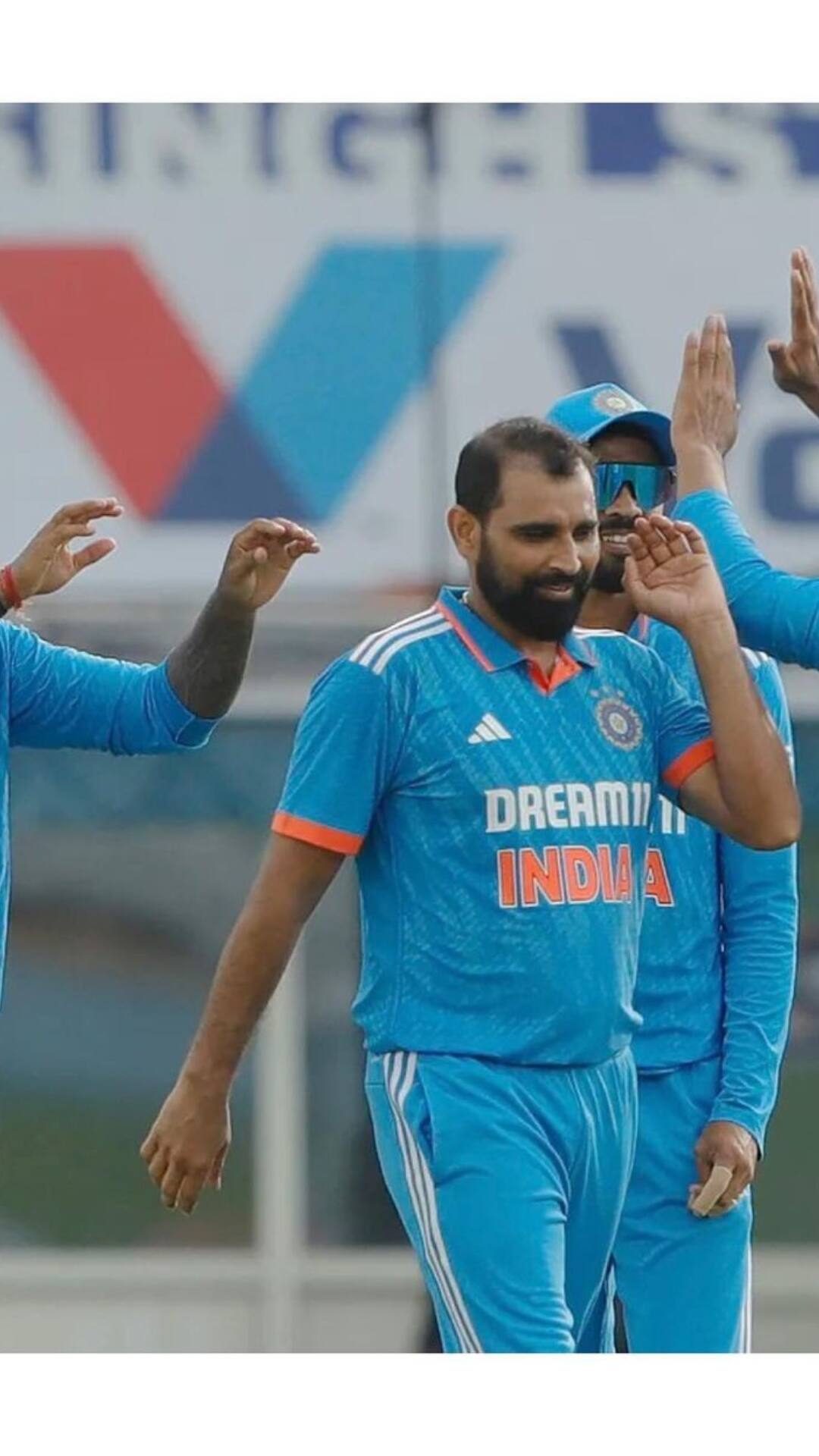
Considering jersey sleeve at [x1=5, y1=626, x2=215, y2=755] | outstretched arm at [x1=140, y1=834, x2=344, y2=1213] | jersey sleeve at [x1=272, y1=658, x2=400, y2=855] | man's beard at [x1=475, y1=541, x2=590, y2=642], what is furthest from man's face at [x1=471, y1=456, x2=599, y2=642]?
jersey sleeve at [x1=5, y1=626, x2=215, y2=755]

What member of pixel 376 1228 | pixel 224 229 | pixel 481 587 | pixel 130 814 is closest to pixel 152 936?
pixel 130 814

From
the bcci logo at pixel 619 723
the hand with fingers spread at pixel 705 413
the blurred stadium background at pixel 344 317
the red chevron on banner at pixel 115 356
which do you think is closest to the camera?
the bcci logo at pixel 619 723

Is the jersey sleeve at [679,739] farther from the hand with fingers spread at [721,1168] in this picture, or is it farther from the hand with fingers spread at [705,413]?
the hand with fingers spread at [721,1168]

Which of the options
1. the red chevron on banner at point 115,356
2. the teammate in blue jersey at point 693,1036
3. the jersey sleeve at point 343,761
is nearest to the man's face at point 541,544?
the jersey sleeve at point 343,761

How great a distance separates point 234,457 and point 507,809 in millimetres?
4272

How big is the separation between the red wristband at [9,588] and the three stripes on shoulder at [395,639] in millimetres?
676

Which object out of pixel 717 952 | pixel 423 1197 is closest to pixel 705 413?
pixel 717 952

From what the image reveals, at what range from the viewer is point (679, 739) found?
155 inches

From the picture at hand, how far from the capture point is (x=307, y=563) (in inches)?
308

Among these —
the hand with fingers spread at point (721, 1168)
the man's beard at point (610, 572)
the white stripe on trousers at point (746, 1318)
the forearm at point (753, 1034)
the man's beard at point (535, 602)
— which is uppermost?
the man's beard at point (610, 572)

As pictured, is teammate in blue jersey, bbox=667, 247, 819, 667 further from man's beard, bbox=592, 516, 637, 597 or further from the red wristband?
the red wristband

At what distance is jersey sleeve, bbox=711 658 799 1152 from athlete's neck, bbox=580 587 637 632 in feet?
0.77

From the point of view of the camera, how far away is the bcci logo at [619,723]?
389 cm

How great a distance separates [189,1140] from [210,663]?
0.80m
